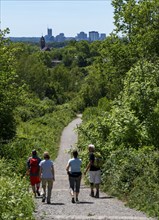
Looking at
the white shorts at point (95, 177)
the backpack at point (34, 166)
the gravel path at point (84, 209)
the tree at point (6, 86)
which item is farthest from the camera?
the tree at point (6, 86)

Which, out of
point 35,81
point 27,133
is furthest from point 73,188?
point 35,81

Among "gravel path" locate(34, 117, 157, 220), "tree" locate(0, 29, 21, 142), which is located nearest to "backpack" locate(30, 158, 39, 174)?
"gravel path" locate(34, 117, 157, 220)

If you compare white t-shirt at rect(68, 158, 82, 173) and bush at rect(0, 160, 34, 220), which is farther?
white t-shirt at rect(68, 158, 82, 173)

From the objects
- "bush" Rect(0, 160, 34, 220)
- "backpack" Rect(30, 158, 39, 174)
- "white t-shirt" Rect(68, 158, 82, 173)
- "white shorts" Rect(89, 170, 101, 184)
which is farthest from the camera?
"white shorts" Rect(89, 170, 101, 184)

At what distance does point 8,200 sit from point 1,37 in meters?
23.7

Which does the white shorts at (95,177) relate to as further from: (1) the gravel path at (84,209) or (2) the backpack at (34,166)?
(2) the backpack at (34,166)

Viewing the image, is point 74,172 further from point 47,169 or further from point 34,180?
point 34,180

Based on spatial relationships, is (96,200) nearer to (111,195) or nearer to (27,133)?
(111,195)

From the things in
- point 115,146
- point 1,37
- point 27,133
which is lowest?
point 27,133

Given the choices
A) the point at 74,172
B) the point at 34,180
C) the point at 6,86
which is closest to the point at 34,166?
the point at 34,180

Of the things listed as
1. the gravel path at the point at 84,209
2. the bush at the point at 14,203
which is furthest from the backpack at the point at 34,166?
the bush at the point at 14,203

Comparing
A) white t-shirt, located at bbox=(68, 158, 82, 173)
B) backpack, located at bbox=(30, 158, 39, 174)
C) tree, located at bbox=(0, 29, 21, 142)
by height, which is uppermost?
tree, located at bbox=(0, 29, 21, 142)

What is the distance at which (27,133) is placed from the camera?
139 feet

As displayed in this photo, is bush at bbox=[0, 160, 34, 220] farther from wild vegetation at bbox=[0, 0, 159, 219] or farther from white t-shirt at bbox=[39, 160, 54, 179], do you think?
white t-shirt at bbox=[39, 160, 54, 179]
